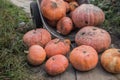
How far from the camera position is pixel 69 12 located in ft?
16.1

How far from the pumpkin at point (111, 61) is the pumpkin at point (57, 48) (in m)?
0.53

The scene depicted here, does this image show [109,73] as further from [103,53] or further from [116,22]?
[116,22]

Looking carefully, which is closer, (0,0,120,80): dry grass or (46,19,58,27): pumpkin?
(0,0,120,80): dry grass

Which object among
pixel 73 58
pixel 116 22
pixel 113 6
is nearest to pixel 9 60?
pixel 73 58

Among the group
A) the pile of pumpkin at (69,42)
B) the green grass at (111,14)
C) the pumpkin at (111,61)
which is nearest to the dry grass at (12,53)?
the green grass at (111,14)

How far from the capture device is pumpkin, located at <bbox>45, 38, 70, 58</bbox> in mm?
3977

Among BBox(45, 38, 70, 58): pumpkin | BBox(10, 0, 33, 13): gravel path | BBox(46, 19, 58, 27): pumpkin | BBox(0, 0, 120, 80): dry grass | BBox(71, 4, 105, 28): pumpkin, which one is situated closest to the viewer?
BBox(0, 0, 120, 80): dry grass

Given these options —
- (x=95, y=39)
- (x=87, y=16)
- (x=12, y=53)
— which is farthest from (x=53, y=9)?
(x=12, y=53)

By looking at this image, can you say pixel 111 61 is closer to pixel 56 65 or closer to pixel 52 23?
pixel 56 65

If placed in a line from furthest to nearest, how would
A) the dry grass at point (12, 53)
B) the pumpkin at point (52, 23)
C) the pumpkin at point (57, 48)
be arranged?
the pumpkin at point (52, 23) < the pumpkin at point (57, 48) < the dry grass at point (12, 53)

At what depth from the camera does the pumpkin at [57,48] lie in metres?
3.98

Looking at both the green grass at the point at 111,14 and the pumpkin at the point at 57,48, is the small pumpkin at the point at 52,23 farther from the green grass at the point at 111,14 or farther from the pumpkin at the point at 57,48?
the green grass at the point at 111,14

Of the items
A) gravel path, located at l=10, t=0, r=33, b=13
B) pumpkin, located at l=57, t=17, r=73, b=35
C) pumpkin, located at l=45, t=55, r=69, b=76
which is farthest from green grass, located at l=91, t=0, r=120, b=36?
gravel path, located at l=10, t=0, r=33, b=13

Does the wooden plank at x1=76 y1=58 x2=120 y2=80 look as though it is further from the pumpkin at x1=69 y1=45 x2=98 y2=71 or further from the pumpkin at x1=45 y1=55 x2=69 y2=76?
the pumpkin at x1=45 y1=55 x2=69 y2=76
